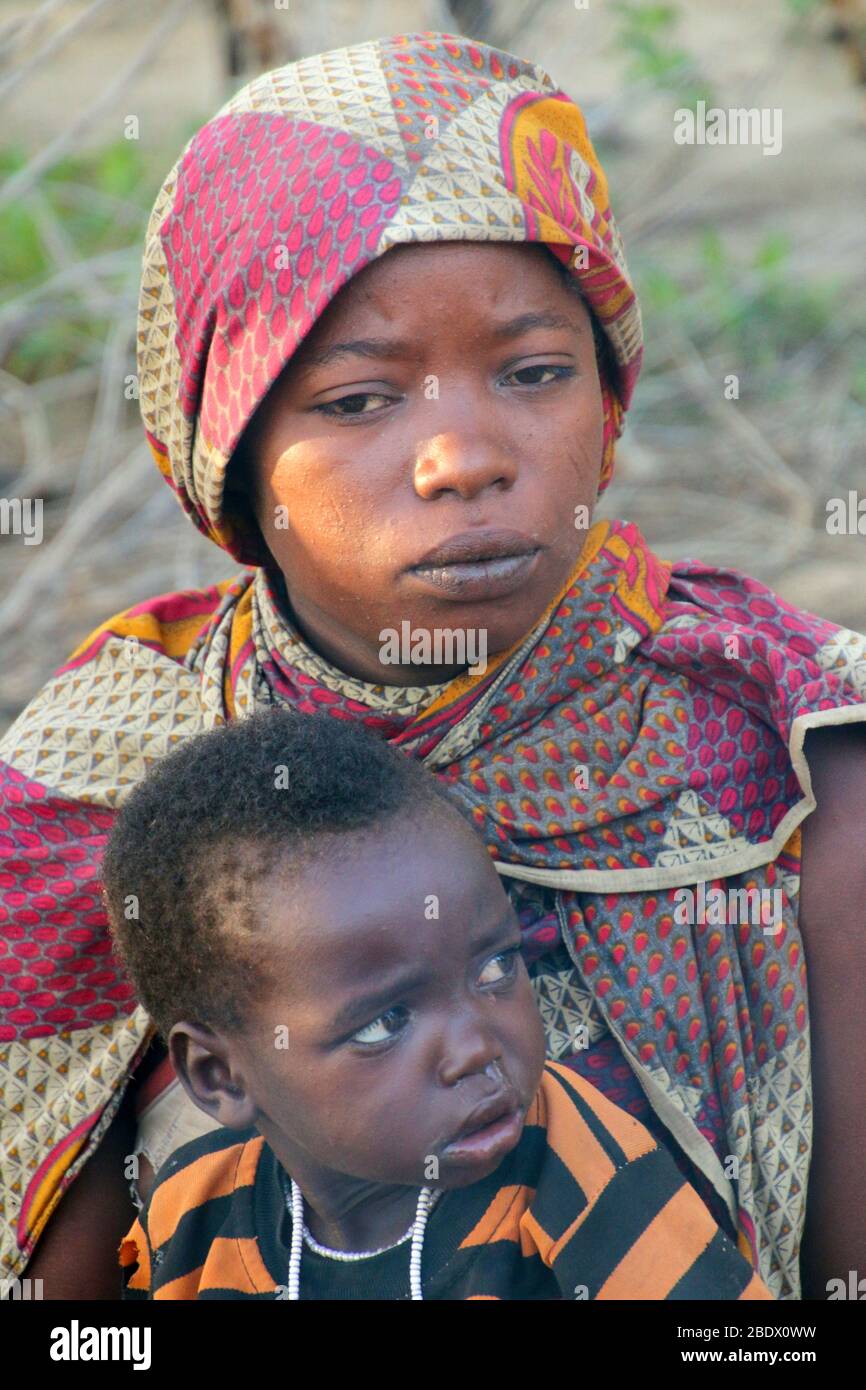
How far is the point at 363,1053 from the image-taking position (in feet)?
5.06

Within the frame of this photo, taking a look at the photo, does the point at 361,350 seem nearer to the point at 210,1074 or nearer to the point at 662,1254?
the point at 210,1074

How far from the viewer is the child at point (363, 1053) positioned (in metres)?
1.54

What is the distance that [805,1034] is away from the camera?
181 centimetres

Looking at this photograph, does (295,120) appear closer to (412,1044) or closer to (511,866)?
(511,866)

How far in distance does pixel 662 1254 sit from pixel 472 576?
67 centimetres

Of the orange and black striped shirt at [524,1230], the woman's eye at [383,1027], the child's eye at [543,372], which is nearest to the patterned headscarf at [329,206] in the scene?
the child's eye at [543,372]

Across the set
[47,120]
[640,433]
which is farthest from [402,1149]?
[47,120]

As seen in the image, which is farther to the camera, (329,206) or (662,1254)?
(329,206)

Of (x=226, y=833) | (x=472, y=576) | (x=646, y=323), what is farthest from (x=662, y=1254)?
(x=646, y=323)

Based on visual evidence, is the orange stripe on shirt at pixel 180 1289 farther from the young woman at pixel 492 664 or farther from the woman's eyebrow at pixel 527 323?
the woman's eyebrow at pixel 527 323

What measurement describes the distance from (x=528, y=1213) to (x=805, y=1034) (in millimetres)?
394

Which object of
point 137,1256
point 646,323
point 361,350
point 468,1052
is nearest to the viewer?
point 468,1052

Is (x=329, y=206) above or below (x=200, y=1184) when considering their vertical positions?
above

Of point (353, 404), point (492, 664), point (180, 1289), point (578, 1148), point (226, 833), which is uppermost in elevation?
point (353, 404)
